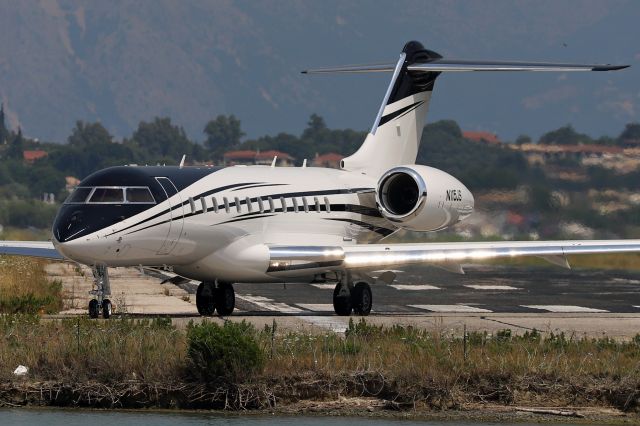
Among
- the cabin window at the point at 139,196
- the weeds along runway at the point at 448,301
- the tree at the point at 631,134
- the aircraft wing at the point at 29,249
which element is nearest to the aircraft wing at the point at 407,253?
the weeds along runway at the point at 448,301

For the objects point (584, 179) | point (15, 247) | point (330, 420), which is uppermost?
point (584, 179)

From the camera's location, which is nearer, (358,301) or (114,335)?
(114,335)

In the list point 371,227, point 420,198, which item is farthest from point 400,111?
point 420,198

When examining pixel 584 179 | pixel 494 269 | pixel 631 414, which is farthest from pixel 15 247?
pixel 494 269

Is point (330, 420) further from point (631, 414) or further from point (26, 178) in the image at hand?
point (26, 178)

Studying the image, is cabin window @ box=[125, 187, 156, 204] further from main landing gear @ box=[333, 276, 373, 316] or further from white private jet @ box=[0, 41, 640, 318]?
main landing gear @ box=[333, 276, 373, 316]

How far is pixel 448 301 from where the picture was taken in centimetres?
4059

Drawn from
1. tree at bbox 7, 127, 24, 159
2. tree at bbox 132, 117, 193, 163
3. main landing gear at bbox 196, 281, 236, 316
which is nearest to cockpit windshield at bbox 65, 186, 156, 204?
main landing gear at bbox 196, 281, 236, 316

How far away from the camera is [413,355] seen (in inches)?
920

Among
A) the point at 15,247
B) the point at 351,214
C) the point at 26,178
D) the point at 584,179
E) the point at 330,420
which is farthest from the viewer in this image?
the point at 26,178

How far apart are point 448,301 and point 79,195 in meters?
13.6

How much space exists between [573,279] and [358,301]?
20.2 metres

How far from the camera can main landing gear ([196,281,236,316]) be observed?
3309 centimetres

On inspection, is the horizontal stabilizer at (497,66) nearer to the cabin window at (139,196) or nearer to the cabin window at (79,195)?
the cabin window at (139,196)
